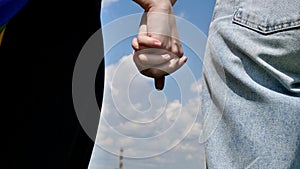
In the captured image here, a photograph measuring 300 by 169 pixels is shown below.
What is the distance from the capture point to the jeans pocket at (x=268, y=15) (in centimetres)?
118

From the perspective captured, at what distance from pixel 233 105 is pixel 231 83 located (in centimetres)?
6

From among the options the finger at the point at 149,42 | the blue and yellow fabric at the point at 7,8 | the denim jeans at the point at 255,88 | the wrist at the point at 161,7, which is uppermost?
Answer: the blue and yellow fabric at the point at 7,8

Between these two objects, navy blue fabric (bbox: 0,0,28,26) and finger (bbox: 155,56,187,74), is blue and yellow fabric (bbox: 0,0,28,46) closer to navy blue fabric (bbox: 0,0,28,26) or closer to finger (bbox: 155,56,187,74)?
navy blue fabric (bbox: 0,0,28,26)

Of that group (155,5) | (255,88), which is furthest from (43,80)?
(255,88)

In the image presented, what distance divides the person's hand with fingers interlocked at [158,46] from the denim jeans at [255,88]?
12 centimetres

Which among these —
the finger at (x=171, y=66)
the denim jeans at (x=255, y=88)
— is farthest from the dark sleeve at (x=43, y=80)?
the denim jeans at (x=255, y=88)

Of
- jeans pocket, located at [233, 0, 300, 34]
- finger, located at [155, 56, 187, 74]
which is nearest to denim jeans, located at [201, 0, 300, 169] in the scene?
jeans pocket, located at [233, 0, 300, 34]

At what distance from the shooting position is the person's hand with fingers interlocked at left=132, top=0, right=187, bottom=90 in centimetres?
133

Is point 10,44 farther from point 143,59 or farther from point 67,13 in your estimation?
point 143,59

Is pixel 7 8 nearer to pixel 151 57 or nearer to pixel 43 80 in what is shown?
pixel 43 80

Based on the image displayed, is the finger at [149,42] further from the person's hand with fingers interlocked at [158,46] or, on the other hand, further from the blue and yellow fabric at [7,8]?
the blue and yellow fabric at [7,8]

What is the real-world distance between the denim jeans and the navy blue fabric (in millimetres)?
457

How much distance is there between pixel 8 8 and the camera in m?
1.26

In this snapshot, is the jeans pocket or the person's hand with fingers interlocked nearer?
the jeans pocket
